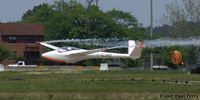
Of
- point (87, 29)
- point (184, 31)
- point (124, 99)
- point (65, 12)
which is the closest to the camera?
point (124, 99)

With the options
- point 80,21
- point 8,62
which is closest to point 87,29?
point 80,21

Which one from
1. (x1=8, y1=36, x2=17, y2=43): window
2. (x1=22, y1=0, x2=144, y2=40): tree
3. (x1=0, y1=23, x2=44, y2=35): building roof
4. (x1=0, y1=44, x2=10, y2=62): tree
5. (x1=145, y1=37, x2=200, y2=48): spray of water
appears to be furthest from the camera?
(x1=8, y1=36, x2=17, y2=43): window

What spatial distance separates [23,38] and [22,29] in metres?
1.95

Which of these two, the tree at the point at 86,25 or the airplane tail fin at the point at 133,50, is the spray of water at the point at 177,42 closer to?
the airplane tail fin at the point at 133,50

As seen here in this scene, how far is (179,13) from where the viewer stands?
8862 cm

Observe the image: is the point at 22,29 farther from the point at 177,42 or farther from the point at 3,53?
the point at 177,42

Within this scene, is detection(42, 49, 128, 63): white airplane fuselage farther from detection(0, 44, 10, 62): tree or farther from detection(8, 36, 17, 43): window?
detection(8, 36, 17, 43): window

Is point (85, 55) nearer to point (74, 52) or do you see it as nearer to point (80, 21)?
point (74, 52)

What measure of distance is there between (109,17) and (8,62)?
2207 cm

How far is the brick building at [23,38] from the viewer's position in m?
127

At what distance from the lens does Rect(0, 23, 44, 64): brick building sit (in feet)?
416

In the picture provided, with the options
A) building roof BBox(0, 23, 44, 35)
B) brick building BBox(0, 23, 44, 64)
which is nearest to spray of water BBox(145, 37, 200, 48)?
brick building BBox(0, 23, 44, 64)

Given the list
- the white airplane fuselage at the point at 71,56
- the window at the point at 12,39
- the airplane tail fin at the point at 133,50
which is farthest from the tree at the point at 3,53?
the airplane tail fin at the point at 133,50

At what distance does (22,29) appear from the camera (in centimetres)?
13188
